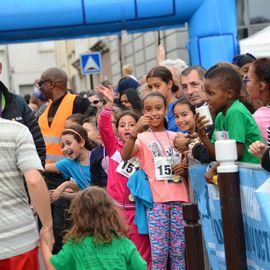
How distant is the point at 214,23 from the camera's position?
1125 cm

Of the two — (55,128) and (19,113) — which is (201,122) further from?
(55,128)

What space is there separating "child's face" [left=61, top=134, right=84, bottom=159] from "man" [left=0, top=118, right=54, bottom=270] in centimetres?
268

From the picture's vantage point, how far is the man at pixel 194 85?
7.00 metres

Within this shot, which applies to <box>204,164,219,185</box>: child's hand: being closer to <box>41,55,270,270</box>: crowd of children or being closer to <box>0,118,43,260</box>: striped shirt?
<box>41,55,270,270</box>: crowd of children

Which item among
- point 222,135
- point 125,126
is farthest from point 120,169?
point 222,135

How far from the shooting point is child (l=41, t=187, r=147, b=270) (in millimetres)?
4719

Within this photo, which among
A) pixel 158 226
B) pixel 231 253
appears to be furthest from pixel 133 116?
pixel 231 253

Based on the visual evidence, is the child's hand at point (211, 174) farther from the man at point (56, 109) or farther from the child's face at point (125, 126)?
the man at point (56, 109)

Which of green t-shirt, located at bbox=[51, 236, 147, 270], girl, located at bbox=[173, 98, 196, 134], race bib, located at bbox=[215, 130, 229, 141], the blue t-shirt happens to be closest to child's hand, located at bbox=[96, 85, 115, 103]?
girl, located at bbox=[173, 98, 196, 134]

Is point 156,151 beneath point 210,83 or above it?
beneath

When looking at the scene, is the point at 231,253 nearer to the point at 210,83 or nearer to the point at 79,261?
the point at 79,261

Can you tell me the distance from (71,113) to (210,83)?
12.5 ft

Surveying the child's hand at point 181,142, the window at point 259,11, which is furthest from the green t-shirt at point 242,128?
the window at point 259,11

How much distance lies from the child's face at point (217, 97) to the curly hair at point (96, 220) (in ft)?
3.47
